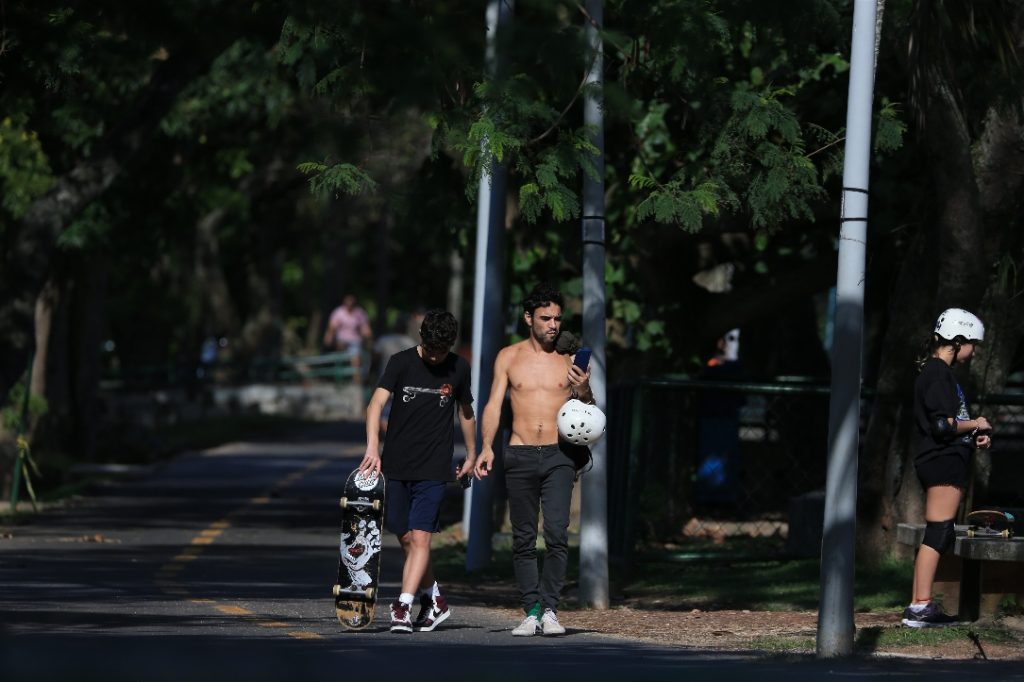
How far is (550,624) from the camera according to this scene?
11109mm

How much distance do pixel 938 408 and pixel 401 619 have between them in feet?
10.4

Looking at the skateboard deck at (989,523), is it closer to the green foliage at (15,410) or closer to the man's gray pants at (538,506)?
the man's gray pants at (538,506)

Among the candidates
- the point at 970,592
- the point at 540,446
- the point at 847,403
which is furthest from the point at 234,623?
the point at 970,592

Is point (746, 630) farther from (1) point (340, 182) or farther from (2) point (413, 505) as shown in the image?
(1) point (340, 182)

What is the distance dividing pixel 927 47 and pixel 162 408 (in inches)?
1062

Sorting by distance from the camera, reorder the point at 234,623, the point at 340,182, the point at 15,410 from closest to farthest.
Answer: the point at 340,182, the point at 234,623, the point at 15,410

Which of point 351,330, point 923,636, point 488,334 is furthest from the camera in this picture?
point 351,330

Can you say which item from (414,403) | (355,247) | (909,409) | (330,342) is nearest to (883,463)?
(909,409)

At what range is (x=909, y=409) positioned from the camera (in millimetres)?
13703

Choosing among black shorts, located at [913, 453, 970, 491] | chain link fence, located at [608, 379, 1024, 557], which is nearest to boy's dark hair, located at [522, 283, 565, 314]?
black shorts, located at [913, 453, 970, 491]

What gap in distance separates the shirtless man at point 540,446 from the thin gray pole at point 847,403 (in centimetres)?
160

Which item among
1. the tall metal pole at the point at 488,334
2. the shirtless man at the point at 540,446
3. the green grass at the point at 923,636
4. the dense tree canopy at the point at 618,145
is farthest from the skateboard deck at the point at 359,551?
the tall metal pole at the point at 488,334

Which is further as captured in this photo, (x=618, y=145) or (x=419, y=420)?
(x=618, y=145)

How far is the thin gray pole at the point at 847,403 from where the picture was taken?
10273 millimetres
